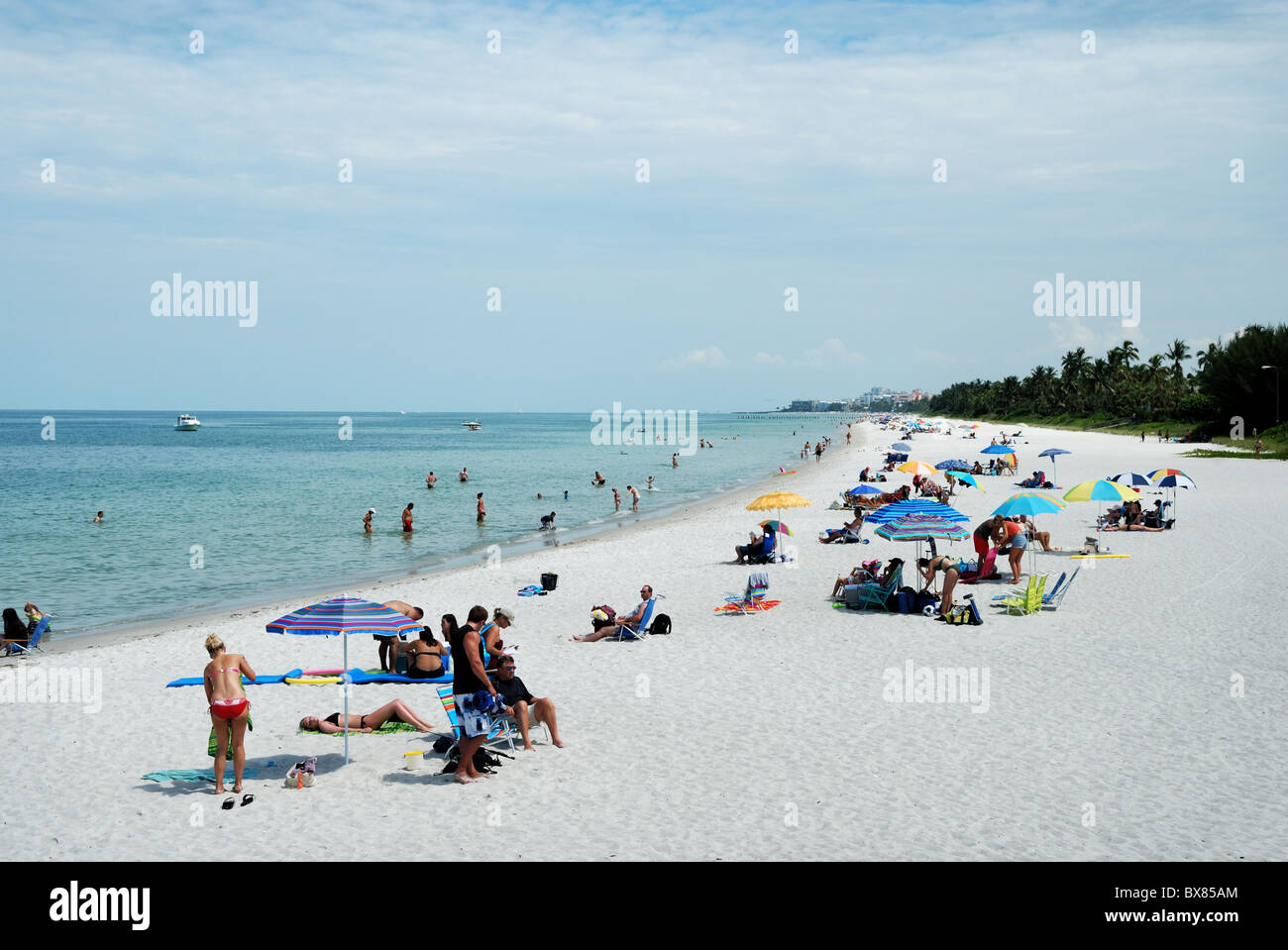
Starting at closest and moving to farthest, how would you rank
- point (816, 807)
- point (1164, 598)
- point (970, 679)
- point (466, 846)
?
point (466, 846), point (816, 807), point (970, 679), point (1164, 598)

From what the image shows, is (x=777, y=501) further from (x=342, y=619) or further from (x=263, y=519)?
(x=263, y=519)

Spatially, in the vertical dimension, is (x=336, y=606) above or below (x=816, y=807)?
above

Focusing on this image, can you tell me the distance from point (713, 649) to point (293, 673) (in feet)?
18.7

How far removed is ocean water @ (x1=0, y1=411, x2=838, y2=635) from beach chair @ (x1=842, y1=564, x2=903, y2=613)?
512 inches

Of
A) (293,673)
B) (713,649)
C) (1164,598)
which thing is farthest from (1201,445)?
(293,673)

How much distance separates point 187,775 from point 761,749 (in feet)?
17.6

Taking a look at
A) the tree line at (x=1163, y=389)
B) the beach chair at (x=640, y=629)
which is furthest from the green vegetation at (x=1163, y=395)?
the beach chair at (x=640, y=629)

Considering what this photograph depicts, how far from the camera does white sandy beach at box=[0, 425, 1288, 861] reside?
7.20 metres

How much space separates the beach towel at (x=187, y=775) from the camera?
8672 mm

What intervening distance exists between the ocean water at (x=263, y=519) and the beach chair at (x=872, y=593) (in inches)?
512

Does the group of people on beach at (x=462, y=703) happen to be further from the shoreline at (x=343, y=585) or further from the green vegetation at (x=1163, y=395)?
the green vegetation at (x=1163, y=395)

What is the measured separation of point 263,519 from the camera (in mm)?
39625

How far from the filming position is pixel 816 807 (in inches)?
303
